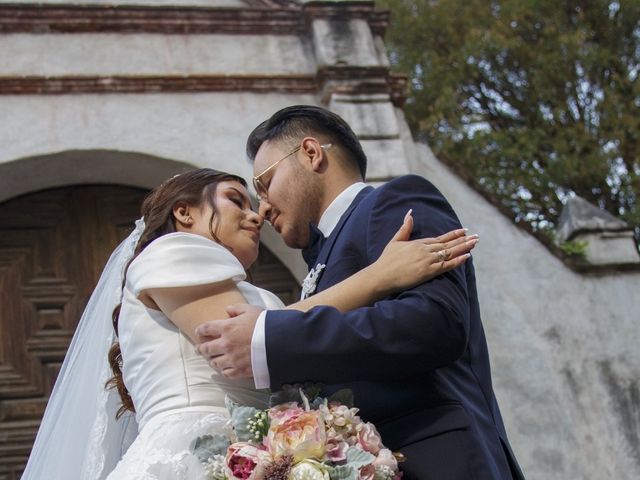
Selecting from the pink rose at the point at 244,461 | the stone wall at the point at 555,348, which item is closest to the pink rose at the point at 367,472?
the pink rose at the point at 244,461

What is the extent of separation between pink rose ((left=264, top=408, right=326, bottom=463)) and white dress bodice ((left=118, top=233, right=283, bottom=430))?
422 mm

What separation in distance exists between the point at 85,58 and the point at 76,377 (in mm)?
3458

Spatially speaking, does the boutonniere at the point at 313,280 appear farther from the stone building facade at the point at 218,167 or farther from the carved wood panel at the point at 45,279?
the carved wood panel at the point at 45,279

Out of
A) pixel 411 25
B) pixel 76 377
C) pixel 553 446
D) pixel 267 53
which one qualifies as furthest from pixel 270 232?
pixel 411 25

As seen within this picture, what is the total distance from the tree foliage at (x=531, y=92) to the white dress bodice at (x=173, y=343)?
1066 centimetres

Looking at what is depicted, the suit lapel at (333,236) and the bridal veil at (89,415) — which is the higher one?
the suit lapel at (333,236)

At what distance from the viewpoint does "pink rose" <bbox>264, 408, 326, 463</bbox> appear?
2.75 m

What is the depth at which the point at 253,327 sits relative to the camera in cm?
295

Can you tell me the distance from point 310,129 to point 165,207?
587 mm

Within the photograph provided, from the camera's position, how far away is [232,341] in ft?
9.72

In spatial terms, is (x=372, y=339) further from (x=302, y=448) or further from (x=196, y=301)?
(x=196, y=301)

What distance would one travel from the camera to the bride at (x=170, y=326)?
305 centimetres

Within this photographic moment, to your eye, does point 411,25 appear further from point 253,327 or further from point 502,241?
point 253,327

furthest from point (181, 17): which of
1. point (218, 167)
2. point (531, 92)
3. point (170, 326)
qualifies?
point (531, 92)
